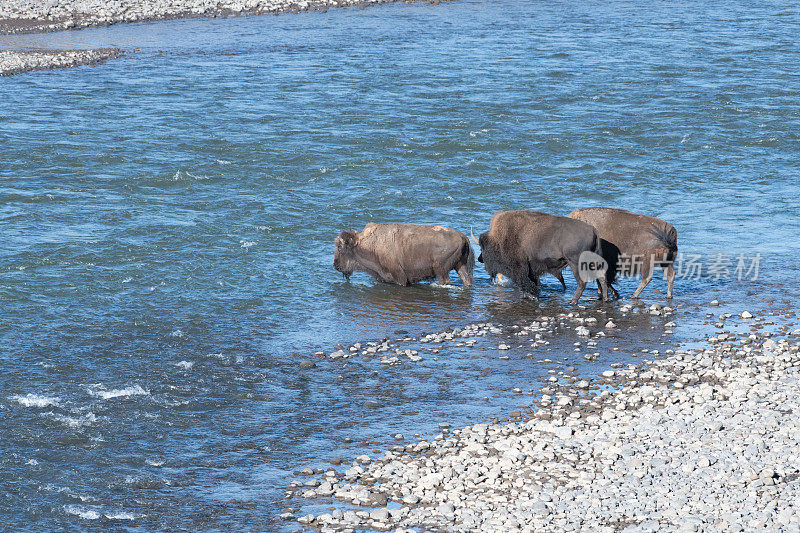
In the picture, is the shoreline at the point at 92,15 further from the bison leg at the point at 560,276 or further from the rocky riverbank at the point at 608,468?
the rocky riverbank at the point at 608,468

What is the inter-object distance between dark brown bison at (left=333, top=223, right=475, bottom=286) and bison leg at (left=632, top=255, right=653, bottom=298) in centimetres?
268

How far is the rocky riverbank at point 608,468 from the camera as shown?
9.45 m

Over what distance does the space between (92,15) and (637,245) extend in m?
32.7

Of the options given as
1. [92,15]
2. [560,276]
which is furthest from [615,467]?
[92,15]

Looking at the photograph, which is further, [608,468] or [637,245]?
[637,245]

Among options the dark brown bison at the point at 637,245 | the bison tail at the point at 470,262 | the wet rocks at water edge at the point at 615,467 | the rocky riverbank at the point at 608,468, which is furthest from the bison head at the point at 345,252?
the wet rocks at water edge at the point at 615,467

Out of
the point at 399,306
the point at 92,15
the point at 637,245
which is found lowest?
the point at 399,306

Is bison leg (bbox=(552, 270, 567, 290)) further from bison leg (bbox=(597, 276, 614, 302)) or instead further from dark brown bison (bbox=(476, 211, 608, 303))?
bison leg (bbox=(597, 276, 614, 302))

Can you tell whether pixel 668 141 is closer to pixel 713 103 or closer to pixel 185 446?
pixel 713 103

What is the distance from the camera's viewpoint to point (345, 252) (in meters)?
17.6

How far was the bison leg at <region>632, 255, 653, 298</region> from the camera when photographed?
16.0 metres

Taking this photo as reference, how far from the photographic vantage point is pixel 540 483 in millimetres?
10195

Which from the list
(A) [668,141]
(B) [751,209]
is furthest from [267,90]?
(B) [751,209]

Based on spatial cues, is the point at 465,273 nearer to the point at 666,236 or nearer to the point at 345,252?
the point at 345,252
